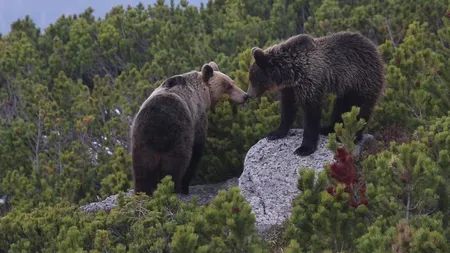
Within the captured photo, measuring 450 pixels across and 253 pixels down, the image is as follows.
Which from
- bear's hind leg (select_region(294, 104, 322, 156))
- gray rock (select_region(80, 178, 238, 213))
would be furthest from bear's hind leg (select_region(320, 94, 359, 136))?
gray rock (select_region(80, 178, 238, 213))

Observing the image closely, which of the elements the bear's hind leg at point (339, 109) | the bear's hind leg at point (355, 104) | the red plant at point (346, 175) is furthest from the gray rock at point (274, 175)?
the red plant at point (346, 175)

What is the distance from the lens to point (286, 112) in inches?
279

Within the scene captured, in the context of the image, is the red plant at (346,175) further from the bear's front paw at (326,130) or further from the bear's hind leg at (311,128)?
the bear's front paw at (326,130)

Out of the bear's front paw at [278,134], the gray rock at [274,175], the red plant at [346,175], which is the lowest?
the gray rock at [274,175]

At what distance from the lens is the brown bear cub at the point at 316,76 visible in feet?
22.0

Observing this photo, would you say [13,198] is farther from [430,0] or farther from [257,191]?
[430,0]

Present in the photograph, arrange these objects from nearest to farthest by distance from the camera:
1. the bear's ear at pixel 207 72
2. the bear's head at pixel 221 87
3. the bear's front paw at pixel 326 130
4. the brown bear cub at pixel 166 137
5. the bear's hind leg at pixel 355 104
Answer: the brown bear cub at pixel 166 137 < the bear's hind leg at pixel 355 104 < the bear's front paw at pixel 326 130 < the bear's ear at pixel 207 72 < the bear's head at pixel 221 87

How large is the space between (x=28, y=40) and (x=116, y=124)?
787 centimetres

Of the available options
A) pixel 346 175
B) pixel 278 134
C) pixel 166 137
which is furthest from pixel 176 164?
pixel 346 175

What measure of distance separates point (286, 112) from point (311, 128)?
52cm

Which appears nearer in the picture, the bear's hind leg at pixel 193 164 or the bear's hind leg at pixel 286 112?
the bear's hind leg at pixel 286 112

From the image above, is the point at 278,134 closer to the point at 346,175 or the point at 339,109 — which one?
the point at 339,109

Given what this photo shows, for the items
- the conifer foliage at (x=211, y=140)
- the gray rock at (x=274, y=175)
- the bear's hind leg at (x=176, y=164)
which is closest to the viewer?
the conifer foliage at (x=211, y=140)

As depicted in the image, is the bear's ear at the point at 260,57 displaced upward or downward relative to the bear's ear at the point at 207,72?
upward
